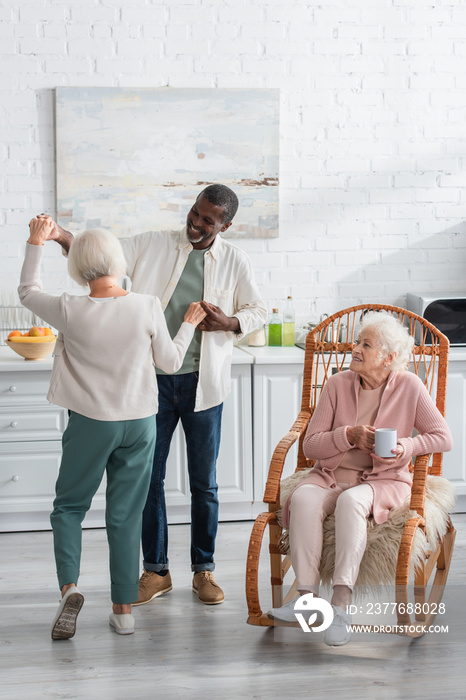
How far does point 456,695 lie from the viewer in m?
2.11

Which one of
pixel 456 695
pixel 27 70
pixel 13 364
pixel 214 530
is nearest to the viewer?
pixel 456 695

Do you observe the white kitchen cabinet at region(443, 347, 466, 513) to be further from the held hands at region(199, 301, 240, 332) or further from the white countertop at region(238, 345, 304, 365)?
the held hands at region(199, 301, 240, 332)

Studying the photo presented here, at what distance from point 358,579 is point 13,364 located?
1812 mm

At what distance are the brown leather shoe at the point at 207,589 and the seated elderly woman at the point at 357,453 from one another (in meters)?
0.37

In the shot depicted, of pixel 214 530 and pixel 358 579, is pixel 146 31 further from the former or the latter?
pixel 358 579

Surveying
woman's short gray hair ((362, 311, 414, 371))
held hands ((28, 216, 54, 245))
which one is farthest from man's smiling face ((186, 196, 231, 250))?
woman's short gray hair ((362, 311, 414, 371))

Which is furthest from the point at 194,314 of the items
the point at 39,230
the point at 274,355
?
the point at 274,355

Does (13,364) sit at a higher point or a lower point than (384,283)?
lower

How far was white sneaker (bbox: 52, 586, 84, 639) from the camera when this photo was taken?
2.37 m

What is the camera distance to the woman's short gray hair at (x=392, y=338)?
2.56 metres

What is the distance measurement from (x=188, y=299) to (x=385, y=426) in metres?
0.78

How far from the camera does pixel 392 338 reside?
8.39ft

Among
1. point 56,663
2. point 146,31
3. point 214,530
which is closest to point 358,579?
point 214,530

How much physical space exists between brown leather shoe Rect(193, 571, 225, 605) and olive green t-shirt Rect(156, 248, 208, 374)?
0.74 metres
